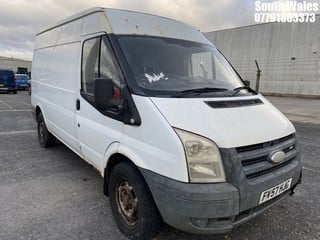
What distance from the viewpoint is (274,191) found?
261 cm

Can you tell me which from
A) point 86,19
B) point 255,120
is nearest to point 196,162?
point 255,120

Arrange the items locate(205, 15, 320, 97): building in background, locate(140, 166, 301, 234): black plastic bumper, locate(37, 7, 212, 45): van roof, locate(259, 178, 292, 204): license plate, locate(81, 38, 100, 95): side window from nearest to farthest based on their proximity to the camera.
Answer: locate(140, 166, 301, 234): black plastic bumper
locate(259, 178, 292, 204): license plate
locate(37, 7, 212, 45): van roof
locate(81, 38, 100, 95): side window
locate(205, 15, 320, 97): building in background

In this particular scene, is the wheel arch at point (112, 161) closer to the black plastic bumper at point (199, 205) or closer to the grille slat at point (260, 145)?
the black plastic bumper at point (199, 205)

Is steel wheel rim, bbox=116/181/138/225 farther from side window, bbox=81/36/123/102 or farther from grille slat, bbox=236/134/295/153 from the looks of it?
grille slat, bbox=236/134/295/153

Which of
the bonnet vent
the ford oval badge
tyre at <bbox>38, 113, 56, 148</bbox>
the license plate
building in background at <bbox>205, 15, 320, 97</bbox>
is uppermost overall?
building in background at <bbox>205, 15, 320, 97</bbox>

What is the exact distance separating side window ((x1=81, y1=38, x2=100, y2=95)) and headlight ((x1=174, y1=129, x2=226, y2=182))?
5.22 ft

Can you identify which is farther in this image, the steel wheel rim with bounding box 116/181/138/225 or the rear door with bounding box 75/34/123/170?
the rear door with bounding box 75/34/123/170

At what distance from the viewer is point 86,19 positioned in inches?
143

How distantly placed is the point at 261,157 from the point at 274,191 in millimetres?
365

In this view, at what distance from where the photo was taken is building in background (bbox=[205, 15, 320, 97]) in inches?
938

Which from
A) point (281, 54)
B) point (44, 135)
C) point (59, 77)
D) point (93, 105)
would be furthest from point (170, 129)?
point (281, 54)

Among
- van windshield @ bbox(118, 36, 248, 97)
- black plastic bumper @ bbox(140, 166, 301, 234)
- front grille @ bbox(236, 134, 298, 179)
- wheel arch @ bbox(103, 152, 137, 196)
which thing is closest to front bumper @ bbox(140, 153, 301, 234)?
black plastic bumper @ bbox(140, 166, 301, 234)

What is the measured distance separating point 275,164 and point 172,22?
86.0 inches

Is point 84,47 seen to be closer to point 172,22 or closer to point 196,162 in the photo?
point 172,22
